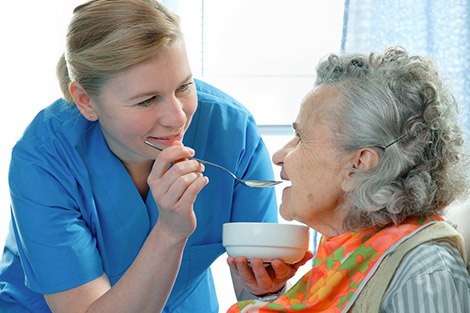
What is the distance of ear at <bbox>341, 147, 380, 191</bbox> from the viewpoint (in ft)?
4.92

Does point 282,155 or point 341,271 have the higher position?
point 282,155

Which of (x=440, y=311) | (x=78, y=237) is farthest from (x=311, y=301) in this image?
(x=78, y=237)

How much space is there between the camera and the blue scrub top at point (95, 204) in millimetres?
1856

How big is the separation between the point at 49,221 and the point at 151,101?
37 centimetres

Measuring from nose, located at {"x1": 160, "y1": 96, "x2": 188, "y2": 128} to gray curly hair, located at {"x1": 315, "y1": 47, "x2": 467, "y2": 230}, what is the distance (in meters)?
0.37

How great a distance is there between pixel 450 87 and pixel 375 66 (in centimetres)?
Result: 15

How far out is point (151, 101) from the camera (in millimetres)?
1756

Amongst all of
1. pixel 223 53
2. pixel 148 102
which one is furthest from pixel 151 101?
pixel 223 53

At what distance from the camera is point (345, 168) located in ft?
5.07

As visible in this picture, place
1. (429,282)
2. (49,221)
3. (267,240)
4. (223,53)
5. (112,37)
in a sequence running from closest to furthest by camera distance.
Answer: (429,282) → (267,240) → (112,37) → (49,221) → (223,53)

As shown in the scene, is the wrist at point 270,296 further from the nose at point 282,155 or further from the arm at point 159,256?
the nose at point 282,155

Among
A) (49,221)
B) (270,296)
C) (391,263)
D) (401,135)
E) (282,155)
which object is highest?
(401,135)

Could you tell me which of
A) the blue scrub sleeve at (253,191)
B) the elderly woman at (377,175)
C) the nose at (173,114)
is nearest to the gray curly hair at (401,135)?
the elderly woman at (377,175)

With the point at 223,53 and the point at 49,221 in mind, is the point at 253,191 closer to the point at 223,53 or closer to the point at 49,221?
the point at 49,221
